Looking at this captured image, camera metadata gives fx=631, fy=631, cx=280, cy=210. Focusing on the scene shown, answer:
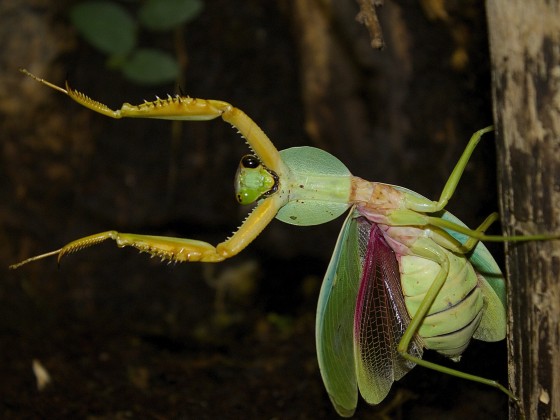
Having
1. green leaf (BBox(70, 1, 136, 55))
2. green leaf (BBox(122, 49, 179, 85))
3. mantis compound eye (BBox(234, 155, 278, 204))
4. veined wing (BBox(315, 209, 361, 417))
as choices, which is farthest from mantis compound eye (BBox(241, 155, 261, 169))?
green leaf (BBox(70, 1, 136, 55))

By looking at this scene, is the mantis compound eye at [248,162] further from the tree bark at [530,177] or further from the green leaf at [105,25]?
the green leaf at [105,25]

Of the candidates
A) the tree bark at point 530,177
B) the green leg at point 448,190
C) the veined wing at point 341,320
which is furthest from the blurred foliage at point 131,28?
the tree bark at point 530,177

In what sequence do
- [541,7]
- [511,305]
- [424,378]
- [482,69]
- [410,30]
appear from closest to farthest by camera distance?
[541,7], [511,305], [424,378], [482,69], [410,30]

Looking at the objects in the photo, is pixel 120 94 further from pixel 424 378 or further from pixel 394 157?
pixel 424 378

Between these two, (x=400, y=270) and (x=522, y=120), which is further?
(x=400, y=270)

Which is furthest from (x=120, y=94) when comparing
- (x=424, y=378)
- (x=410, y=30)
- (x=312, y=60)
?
(x=424, y=378)

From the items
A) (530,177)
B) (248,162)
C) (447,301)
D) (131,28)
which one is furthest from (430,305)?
(131,28)

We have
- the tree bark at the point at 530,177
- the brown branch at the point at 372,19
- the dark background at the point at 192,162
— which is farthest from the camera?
the dark background at the point at 192,162

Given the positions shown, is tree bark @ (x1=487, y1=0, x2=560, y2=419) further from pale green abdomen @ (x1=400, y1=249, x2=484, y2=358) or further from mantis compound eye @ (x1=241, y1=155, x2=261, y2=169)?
mantis compound eye @ (x1=241, y1=155, x2=261, y2=169)
